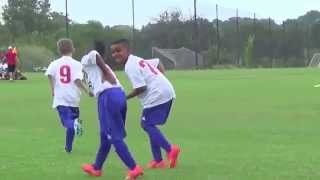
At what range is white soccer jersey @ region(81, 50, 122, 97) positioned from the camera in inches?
375

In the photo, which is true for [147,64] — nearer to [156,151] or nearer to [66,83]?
[156,151]

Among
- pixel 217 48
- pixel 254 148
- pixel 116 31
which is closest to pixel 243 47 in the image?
pixel 217 48

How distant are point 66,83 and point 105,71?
132 inches

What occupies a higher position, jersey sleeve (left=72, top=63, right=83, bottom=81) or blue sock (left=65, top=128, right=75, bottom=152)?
jersey sleeve (left=72, top=63, right=83, bottom=81)

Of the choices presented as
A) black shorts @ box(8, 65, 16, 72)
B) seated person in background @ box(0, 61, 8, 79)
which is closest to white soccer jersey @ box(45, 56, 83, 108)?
black shorts @ box(8, 65, 16, 72)

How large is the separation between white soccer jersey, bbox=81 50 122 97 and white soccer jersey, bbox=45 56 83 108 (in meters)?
2.99

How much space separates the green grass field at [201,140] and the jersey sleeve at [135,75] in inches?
45.5

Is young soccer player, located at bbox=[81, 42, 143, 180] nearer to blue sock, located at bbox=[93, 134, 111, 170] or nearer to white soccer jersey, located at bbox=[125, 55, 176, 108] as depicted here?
blue sock, located at bbox=[93, 134, 111, 170]

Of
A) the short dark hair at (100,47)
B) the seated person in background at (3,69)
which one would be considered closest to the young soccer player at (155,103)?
the short dark hair at (100,47)

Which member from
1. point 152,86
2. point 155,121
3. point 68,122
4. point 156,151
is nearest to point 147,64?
point 152,86

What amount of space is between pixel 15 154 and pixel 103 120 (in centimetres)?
341

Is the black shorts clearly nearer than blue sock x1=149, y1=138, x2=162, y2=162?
No

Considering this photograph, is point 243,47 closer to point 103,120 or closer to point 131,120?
point 131,120

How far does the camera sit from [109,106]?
30.9 ft
